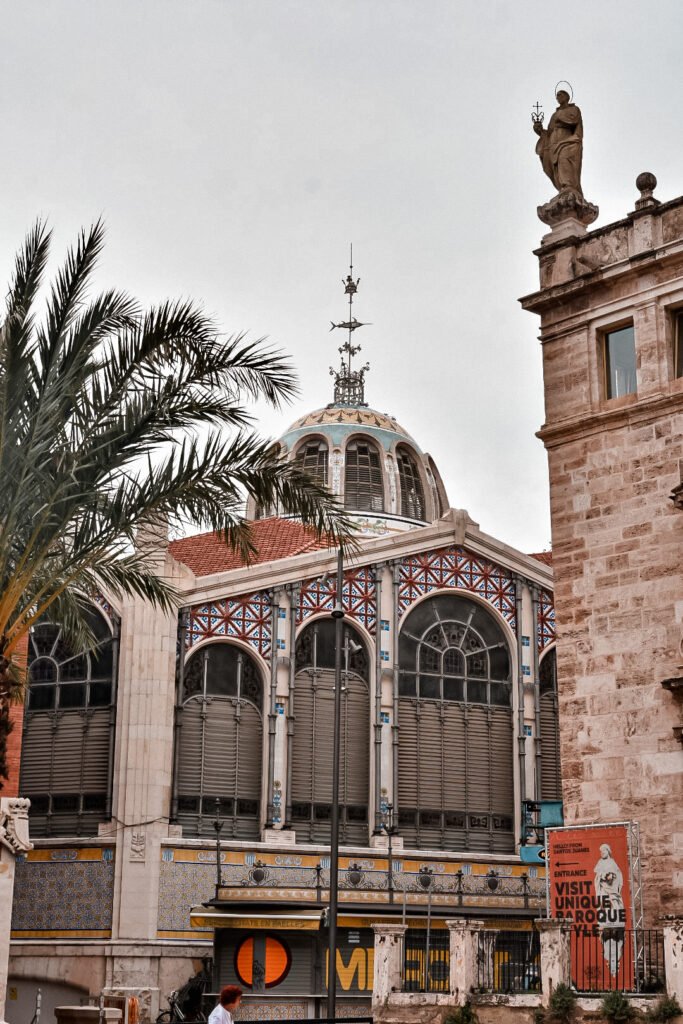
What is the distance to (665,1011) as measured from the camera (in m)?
16.6

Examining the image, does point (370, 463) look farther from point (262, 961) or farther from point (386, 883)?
point (262, 961)

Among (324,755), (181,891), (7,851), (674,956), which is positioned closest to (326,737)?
(324,755)

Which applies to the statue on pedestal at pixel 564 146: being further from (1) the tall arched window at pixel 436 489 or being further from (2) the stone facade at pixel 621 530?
(1) the tall arched window at pixel 436 489

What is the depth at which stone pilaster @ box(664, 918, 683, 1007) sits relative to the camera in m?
16.5

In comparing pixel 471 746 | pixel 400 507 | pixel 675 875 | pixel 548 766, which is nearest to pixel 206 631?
pixel 471 746

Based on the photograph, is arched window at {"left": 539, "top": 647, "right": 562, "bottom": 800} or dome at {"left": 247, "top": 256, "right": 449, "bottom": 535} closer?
arched window at {"left": 539, "top": 647, "right": 562, "bottom": 800}

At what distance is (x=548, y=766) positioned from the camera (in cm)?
3509

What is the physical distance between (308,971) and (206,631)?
25.3 feet

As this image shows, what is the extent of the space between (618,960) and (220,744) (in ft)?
48.6

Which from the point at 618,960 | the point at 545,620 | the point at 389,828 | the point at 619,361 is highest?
the point at 619,361

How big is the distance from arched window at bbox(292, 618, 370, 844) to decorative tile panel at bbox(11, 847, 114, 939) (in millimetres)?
4483

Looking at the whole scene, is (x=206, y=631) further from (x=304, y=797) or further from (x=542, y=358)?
(x=542, y=358)

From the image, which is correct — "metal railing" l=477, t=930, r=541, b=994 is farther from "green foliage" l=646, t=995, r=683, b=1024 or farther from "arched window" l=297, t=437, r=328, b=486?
"arched window" l=297, t=437, r=328, b=486

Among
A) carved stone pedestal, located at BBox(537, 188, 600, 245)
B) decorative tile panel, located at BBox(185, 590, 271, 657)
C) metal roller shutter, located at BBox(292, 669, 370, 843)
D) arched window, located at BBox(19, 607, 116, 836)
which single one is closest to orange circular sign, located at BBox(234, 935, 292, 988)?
metal roller shutter, located at BBox(292, 669, 370, 843)
